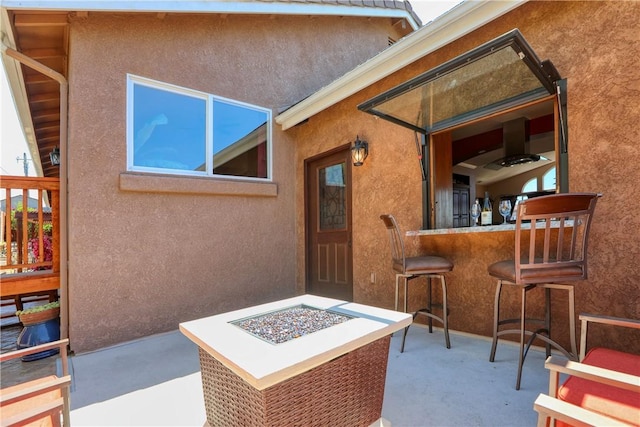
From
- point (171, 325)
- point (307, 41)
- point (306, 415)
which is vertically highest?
point (307, 41)

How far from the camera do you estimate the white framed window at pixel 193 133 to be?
377 cm

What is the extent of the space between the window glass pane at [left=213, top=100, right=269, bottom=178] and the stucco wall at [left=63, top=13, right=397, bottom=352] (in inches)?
7.6

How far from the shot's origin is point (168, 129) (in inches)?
158

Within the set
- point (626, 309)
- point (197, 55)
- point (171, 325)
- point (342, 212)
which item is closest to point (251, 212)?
point (342, 212)

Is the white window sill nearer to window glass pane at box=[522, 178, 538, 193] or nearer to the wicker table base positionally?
the wicker table base

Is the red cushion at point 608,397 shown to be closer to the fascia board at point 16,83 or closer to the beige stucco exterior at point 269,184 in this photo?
the beige stucco exterior at point 269,184

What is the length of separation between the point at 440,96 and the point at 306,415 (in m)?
2.86

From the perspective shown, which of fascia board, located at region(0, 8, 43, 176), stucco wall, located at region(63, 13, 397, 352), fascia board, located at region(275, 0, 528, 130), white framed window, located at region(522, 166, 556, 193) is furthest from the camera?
white framed window, located at region(522, 166, 556, 193)

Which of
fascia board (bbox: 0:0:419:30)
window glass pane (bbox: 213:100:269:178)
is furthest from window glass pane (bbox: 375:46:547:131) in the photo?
fascia board (bbox: 0:0:419:30)

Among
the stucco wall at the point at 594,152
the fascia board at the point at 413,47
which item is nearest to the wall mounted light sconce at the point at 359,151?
the fascia board at the point at 413,47

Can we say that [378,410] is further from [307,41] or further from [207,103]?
[307,41]

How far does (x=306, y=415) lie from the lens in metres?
1.36

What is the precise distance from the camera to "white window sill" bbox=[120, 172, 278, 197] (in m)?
3.57

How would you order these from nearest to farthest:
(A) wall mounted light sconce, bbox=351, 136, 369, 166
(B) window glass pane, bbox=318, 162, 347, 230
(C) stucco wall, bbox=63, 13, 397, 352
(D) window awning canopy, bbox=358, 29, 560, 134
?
(D) window awning canopy, bbox=358, 29, 560, 134 → (C) stucco wall, bbox=63, 13, 397, 352 → (A) wall mounted light sconce, bbox=351, 136, 369, 166 → (B) window glass pane, bbox=318, 162, 347, 230
